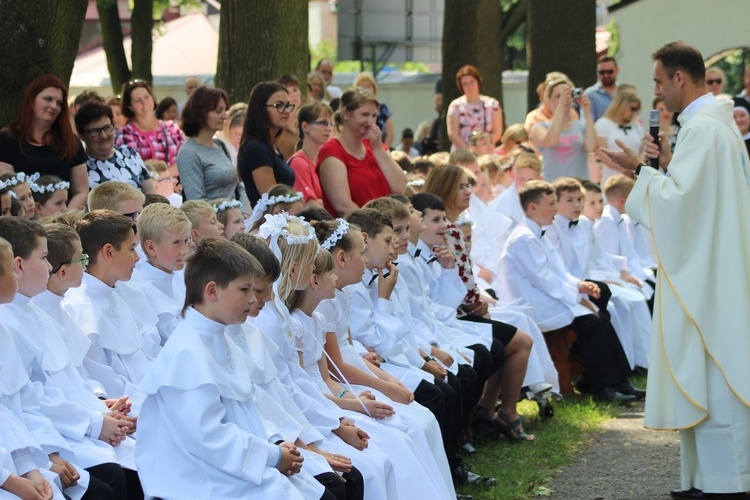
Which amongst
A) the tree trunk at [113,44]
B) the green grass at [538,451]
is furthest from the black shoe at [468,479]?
the tree trunk at [113,44]

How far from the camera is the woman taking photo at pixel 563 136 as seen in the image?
12.7 m

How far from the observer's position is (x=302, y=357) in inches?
230

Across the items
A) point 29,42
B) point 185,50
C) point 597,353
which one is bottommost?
point 597,353

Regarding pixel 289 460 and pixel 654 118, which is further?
pixel 654 118

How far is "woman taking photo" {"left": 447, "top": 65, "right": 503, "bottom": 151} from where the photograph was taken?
551 inches

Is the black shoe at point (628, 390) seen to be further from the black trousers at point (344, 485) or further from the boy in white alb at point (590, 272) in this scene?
the black trousers at point (344, 485)

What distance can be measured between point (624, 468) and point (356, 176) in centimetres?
269

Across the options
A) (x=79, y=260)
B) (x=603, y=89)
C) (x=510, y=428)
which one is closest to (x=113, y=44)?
(x=603, y=89)

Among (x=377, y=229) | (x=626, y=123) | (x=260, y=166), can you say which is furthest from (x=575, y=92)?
(x=377, y=229)

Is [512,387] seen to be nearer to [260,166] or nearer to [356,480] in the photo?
[260,166]

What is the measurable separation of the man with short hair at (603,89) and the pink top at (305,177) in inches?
260

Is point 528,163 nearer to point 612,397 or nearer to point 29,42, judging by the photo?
point 612,397

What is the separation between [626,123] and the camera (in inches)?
519

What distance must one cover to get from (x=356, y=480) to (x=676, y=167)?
9.02 feet
